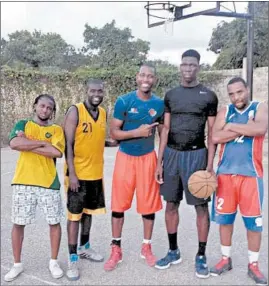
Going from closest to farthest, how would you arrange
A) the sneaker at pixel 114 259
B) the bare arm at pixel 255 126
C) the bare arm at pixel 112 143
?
the bare arm at pixel 255 126 → the sneaker at pixel 114 259 → the bare arm at pixel 112 143

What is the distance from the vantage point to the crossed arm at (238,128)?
131 inches

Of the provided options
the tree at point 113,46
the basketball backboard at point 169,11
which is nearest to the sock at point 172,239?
the basketball backboard at point 169,11

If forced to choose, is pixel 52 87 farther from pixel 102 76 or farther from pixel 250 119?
pixel 250 119

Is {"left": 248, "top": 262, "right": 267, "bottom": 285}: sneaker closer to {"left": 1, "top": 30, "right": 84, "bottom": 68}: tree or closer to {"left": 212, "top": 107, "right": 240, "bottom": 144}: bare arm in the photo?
{"left": 212, "top": 107, "right": 240, "bottom": 144}: bare arm

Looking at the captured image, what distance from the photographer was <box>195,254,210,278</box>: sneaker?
358cm

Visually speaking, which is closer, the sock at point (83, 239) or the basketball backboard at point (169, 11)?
the sock at point (83, 239)

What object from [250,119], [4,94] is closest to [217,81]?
[4,94]

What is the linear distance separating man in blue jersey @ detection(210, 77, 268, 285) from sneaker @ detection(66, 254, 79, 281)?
1275mm

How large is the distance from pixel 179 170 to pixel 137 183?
16.2 inches

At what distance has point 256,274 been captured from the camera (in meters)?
3.51

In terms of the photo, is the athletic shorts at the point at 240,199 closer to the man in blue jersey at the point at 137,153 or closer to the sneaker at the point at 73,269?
the man in blue jersey at the point at 137,153

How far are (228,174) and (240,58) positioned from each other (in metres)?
15.8

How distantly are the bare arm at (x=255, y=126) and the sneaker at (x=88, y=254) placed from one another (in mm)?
1651

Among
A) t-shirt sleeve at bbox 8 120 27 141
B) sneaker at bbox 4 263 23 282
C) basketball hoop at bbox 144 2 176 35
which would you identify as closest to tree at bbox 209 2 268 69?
basketball hoop at bbox 144 2 176 35
